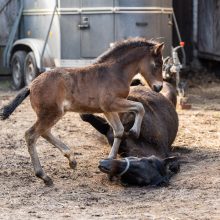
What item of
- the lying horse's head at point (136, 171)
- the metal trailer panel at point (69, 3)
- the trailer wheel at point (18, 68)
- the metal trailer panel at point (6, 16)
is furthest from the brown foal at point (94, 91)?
the metal trailer panel at point (6, 16)

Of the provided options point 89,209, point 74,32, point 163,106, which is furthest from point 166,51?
point 89,209

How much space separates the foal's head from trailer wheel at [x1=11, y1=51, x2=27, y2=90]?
27.5 ft

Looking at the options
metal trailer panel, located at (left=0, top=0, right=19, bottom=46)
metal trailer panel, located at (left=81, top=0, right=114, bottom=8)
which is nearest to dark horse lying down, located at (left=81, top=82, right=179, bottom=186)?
metal trailer panel, located at (left=81, top=0, right=114, bottom=8)

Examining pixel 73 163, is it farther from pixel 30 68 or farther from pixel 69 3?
pixel 30 68

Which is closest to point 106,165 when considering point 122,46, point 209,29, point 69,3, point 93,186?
point 93,186

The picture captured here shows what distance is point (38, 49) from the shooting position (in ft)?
49.0

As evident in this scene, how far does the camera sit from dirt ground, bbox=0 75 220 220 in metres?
5.89

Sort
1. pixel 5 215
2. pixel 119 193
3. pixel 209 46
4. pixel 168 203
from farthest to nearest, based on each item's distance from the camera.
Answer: pixel 209 46, pixel 119 193, pixel 168 203, pixel 5 215

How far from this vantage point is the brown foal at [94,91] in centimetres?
720

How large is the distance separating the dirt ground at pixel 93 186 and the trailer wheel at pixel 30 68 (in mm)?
4645

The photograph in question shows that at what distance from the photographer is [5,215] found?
5.78 m

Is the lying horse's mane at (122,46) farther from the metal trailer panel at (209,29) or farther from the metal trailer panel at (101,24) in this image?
the metal trailer panel at (209,29)

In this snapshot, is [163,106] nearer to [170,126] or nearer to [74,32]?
[170,126]

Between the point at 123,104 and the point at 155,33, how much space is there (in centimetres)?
675
